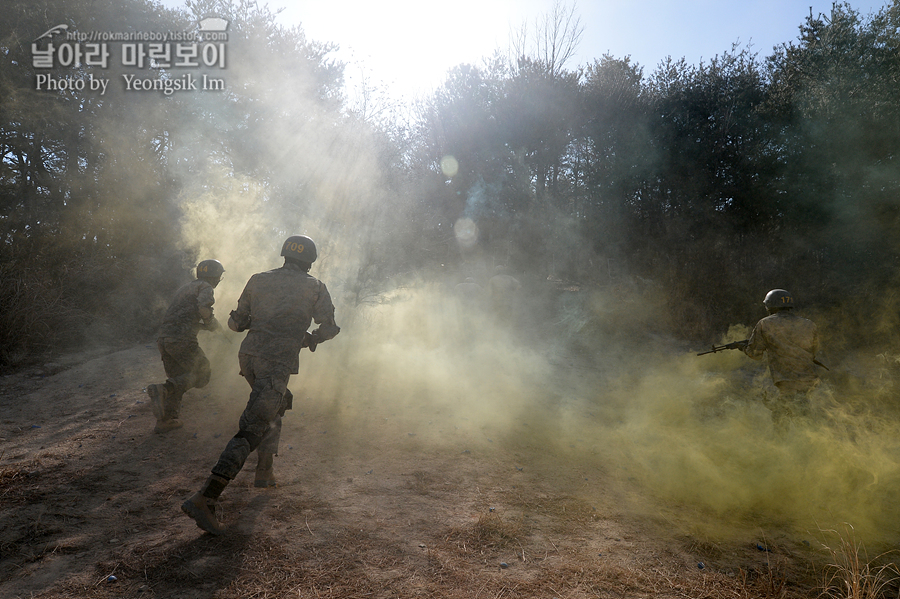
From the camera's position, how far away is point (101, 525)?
331 centimetres

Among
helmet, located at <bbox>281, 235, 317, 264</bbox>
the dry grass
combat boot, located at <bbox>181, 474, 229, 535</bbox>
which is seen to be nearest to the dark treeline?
helmet, located at <bbox>281, 235, 317, 264</bbox>

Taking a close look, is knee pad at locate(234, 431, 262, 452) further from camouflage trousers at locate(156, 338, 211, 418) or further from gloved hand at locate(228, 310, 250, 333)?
camouflage trousers at locate(156, 338, 211, 418)

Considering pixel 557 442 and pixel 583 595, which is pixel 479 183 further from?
pixel 583 595

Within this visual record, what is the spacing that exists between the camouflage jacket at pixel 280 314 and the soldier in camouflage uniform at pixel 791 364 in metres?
5.43

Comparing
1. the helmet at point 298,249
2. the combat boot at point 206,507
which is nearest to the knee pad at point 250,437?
the combat boot at point 206,507

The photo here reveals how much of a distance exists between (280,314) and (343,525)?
178 centimetres

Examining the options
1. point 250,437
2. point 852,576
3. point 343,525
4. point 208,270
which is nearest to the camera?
point 852,576

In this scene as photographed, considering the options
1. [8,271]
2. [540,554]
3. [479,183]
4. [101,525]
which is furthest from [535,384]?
[479,183]

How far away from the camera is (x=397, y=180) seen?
13.4 meters

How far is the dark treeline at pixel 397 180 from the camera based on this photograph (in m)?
11.0

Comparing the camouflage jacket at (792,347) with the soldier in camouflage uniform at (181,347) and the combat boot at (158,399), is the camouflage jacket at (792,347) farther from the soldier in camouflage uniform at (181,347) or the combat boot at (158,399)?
the combat boot at (158,399)

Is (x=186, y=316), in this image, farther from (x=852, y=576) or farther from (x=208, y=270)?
(x=852, y=576)

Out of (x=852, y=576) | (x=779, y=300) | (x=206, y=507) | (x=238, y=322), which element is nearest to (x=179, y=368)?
(x=238, y=322)

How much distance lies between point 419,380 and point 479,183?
11.7 meters
